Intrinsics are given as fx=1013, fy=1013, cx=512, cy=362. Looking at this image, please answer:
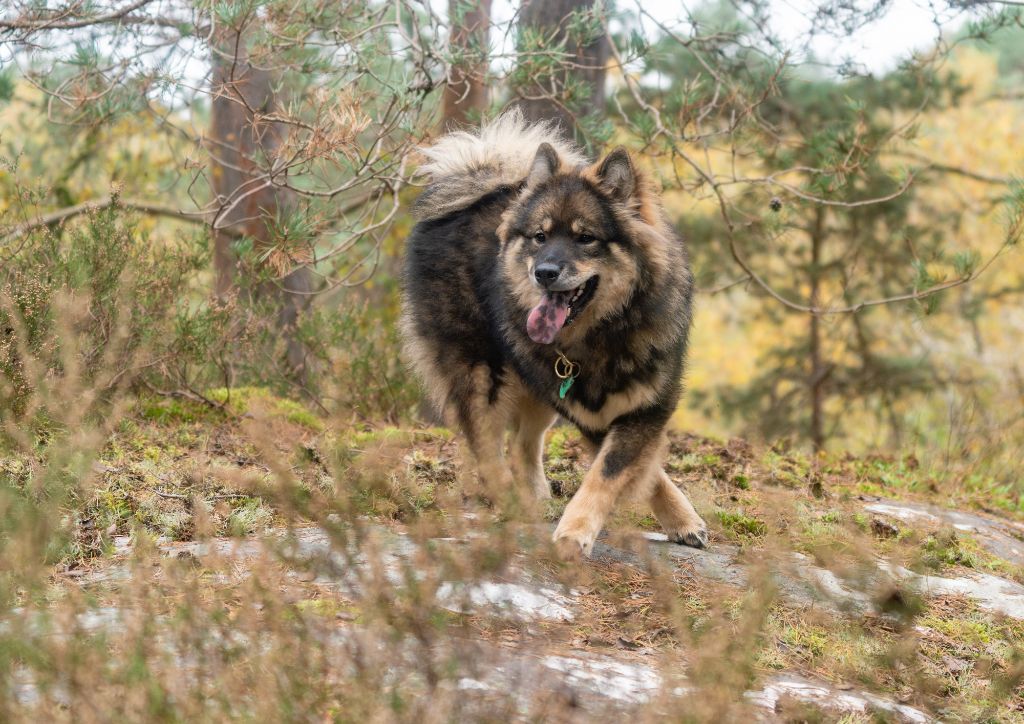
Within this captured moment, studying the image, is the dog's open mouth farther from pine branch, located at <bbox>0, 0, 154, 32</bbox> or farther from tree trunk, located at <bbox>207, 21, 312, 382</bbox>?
tree trunk, located at <bbox>207, 21, 312, 382</bbox>

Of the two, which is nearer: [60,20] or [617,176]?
[617,176]

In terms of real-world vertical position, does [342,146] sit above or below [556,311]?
above

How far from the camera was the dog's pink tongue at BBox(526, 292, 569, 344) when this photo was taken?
16.7 ft

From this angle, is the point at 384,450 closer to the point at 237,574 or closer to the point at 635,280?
the point at 237,574

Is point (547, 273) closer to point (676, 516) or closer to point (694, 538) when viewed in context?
point (676, 516)

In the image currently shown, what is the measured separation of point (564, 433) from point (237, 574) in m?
4.56

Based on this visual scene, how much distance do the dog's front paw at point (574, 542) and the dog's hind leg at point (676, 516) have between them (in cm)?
70

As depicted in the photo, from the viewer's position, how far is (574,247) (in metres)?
5.18

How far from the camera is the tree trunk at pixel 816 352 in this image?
12914 mm

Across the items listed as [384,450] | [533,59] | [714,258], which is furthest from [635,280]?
[714,258]

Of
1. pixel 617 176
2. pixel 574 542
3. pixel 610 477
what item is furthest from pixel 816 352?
pixel 574 542

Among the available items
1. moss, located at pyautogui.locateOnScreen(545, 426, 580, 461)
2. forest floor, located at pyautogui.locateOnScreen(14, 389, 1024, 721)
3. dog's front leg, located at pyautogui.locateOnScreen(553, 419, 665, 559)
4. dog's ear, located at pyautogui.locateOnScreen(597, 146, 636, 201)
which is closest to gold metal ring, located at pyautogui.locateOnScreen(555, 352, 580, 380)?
dog's front leg, located at pyautogui.locateOnScreen(553, 419, 665, 559)

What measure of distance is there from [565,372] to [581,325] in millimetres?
259

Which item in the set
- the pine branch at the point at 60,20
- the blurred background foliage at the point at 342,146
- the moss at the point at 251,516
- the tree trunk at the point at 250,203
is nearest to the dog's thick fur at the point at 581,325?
the blurred background foliage at the point at 342,146
